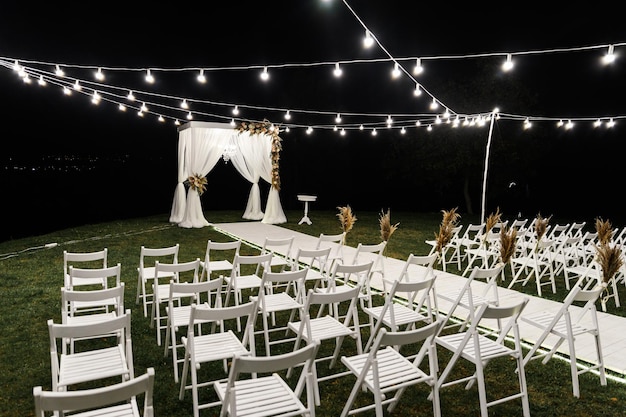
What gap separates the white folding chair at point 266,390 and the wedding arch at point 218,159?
9.57 metres

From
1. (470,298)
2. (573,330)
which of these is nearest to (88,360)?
(470,298)

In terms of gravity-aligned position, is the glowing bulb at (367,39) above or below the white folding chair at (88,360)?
above

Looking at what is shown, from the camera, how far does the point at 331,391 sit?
304 cm

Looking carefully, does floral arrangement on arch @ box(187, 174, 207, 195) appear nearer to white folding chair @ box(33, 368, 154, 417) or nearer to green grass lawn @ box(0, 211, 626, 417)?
green grass lawn @ box(0, 211, 626, 417)

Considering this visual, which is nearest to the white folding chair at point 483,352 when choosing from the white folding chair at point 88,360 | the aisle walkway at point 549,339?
the aisle walkway at point 549,339

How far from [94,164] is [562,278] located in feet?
49.5

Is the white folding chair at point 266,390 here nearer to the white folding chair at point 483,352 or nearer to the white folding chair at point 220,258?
the white folding chair at point 483,352

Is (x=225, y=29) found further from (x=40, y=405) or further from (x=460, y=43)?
(x=40, y=405)

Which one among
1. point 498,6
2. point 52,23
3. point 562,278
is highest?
point 52,23

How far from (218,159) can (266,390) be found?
10636 mm

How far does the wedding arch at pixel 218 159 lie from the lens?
11383 mm

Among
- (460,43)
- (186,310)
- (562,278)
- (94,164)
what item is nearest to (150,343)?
(186,310)

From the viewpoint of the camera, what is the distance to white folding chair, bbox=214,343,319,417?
1.96 meters

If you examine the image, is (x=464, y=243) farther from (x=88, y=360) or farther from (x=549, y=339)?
(x=88, y=360)
